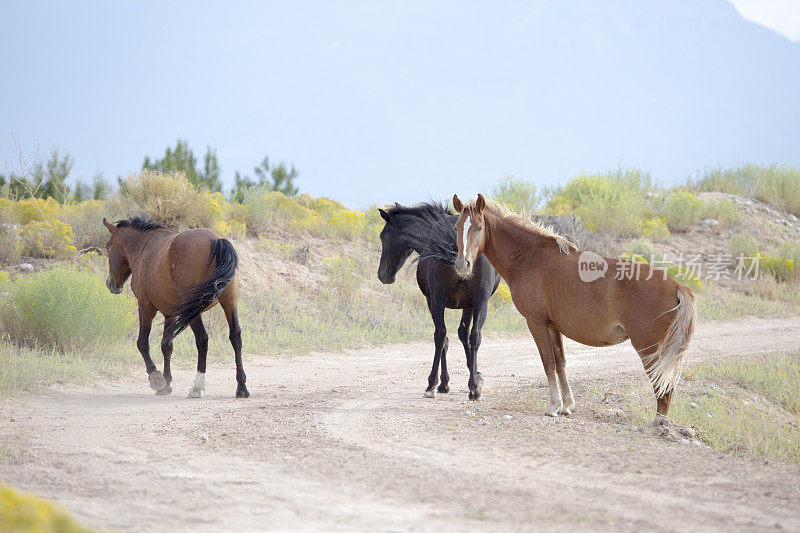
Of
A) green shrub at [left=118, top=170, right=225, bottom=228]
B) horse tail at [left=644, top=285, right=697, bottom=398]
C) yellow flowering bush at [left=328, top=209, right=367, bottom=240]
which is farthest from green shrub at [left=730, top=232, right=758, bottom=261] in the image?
horse tail at [left=644, top=285, right=697, bottom=398]

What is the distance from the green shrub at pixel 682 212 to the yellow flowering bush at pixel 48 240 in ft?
58.3

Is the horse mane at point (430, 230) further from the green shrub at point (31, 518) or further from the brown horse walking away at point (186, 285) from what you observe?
the green shrub at point (31, 518)

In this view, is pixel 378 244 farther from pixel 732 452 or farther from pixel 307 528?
pixel 307 528

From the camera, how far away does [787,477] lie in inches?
189

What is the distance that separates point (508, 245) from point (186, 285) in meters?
3.68

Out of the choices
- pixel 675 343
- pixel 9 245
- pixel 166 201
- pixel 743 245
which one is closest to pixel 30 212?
pixel 9 245

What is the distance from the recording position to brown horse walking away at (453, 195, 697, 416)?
19.7ft

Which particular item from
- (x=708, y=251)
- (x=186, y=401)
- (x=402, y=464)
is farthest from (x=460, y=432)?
(x=708, y=251)

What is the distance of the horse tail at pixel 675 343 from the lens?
5.91m

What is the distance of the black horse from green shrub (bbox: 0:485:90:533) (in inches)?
214

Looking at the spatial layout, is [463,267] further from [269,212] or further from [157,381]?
[269,212]

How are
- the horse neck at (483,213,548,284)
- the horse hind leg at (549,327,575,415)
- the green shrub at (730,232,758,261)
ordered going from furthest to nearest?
the green shrub at (730,232,758,261) → the horse neck at (483,213,548,284) → the horse hind leg at (549,327,575,415)

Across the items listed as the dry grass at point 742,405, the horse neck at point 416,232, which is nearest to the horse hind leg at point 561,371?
the dry grass at point 742,405

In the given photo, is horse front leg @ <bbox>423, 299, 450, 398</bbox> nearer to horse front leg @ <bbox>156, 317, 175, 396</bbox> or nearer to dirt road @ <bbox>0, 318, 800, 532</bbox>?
dirt road @ <bbox>0, 318, 800, 532</bbox>
